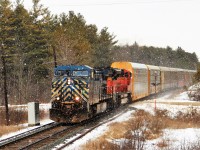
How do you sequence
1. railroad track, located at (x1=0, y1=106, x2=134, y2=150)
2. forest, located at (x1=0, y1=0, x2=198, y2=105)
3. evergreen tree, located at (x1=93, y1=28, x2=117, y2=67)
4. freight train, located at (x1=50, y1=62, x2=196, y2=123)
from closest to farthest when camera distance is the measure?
railroad track, located at (x1=0, y1=106, x2=134, y2=150) < freight train, located at (x1=50, y1=62, x2=196, y2=123) < forest, located at (x1=0, y1=0, x2=198, y2=105) < evergreen tree, located at (x1=93, y1=28, x2=117, y2=67)

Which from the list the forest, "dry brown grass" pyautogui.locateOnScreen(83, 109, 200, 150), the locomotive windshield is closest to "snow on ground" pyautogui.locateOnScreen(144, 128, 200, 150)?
"dry brown grass" pyautogui.locateOnScreen(83, 109, 200, 150)

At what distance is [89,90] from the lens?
19078mm

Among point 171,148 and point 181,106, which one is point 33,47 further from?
point 171,148

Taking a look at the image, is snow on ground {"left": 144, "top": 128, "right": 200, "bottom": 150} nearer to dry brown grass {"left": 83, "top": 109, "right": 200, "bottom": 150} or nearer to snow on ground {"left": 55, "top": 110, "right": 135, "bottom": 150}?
dry brown grass {"left": 83, "top": 109, "right": 200, "bottom": 150}

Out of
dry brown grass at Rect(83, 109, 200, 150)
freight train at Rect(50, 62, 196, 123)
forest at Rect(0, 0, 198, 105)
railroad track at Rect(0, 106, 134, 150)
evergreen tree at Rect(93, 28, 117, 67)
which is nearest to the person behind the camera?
dry brown grass at Rect(83, 109, 200, 150)

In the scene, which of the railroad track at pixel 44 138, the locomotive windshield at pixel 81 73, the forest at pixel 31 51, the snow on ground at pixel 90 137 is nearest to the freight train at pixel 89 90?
the locomotive windshield at pixel 81 73

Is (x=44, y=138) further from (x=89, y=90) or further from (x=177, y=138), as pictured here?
(x=177, y=138)

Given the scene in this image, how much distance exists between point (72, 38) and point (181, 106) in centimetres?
3505

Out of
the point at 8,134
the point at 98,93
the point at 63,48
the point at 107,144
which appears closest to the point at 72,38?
the point at 63,48

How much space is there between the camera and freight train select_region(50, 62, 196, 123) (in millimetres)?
18812

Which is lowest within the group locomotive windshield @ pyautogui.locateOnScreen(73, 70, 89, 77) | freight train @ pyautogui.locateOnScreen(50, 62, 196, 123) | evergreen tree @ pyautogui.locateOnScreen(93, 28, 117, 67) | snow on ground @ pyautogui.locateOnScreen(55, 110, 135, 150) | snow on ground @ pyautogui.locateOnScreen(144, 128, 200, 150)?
snow on ground @ pyautogui.locateOnScreen(144, 128, 200, 150)

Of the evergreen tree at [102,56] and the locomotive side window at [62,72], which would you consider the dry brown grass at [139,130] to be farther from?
the evergreen tree at [102,56]

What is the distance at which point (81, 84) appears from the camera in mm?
19078

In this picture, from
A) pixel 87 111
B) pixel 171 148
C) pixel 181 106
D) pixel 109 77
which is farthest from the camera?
pixel 109 77
